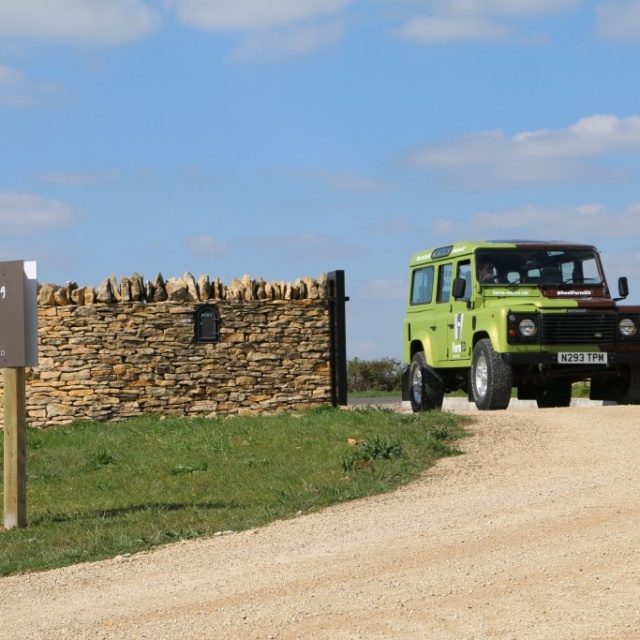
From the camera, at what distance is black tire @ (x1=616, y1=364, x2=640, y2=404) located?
55.0ft

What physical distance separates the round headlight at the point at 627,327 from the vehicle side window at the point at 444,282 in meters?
2.57

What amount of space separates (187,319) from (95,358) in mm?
1690

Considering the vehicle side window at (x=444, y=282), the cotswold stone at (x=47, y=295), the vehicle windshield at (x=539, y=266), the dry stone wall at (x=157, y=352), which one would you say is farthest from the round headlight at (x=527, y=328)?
the cotswold stone at (x=47, y=295)

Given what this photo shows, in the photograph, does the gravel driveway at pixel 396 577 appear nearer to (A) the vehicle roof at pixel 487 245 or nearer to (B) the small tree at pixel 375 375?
(A) the vehicle roof at pixel 487 245

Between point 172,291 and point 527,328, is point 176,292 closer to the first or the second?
point 172,291

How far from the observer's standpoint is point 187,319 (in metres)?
19.3

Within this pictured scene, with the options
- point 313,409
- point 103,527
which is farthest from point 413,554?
point 313,409

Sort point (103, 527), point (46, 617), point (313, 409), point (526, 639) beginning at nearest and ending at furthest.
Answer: point (526, 639)
point (46, 617)
point (103, 527)
point (313, 409)

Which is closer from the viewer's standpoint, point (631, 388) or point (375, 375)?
point (631, 388)

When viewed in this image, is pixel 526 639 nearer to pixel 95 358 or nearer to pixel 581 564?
pixel 581 564

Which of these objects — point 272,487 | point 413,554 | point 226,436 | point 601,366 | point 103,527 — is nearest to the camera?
point 413,554

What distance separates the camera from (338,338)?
19719 millimetres

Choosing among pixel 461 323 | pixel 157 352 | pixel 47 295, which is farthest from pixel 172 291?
pixel 461 323

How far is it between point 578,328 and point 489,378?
146 cm
